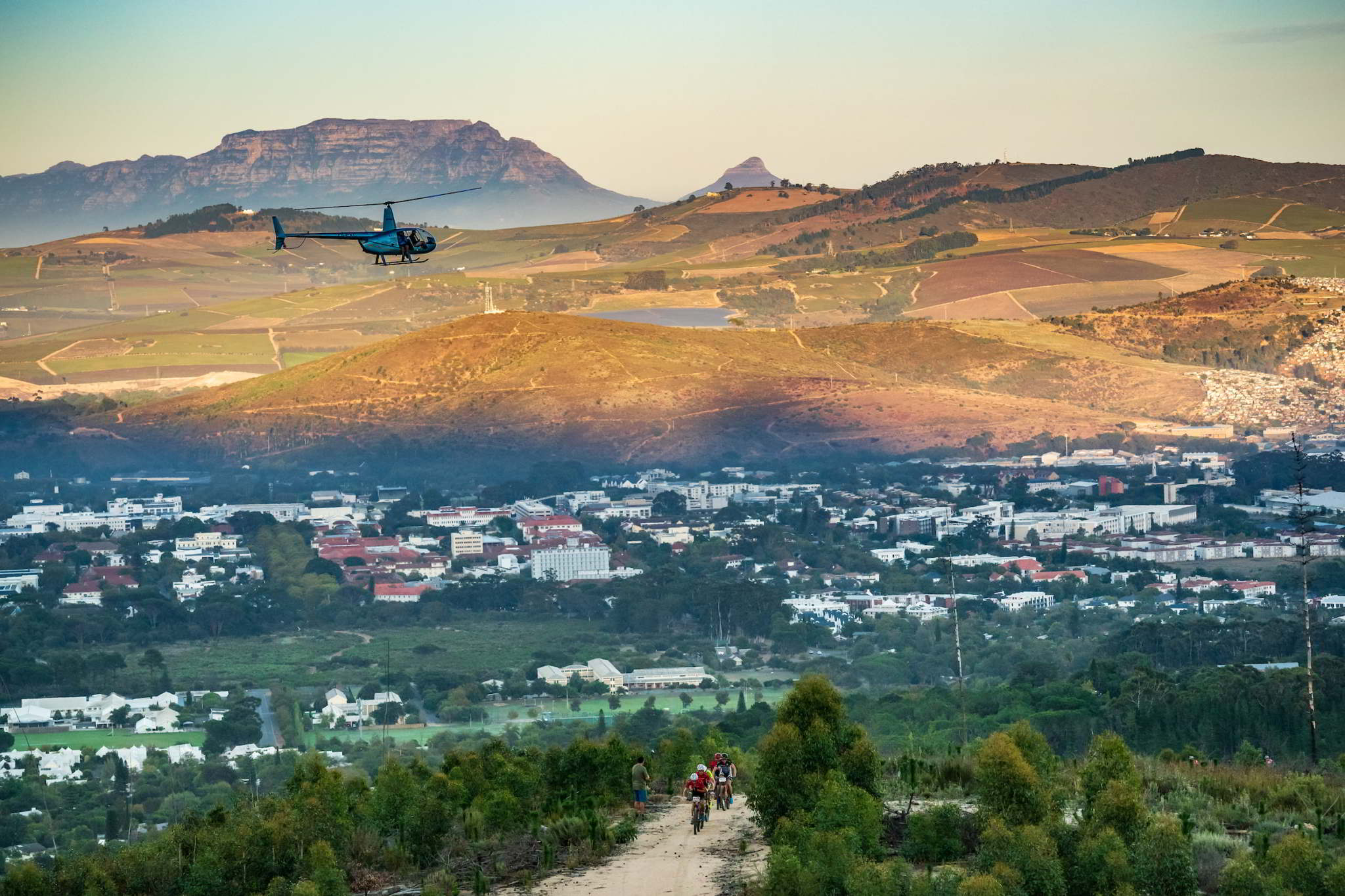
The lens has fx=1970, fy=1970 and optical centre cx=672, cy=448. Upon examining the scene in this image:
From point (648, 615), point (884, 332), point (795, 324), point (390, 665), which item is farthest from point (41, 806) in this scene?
point (795, 324)

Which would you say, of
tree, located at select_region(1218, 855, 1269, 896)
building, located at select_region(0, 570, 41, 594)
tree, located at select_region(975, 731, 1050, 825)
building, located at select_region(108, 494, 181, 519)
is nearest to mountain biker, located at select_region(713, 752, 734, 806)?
tree, located at select_region(975, 731, 1050, 825)

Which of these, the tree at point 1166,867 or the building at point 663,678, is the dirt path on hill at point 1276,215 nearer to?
the building at point 663,678

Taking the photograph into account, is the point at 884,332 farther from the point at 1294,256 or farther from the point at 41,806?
the point at 41,806

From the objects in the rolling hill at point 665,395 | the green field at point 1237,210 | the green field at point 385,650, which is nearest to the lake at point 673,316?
the rolling hill at point 665,395

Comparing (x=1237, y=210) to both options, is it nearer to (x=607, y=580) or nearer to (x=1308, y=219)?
(x=1308, y=219)

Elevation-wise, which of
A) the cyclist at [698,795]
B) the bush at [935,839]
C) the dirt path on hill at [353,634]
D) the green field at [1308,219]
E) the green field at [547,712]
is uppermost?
the green field at [1308,219]

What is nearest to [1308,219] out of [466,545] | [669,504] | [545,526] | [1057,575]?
[669,504]
